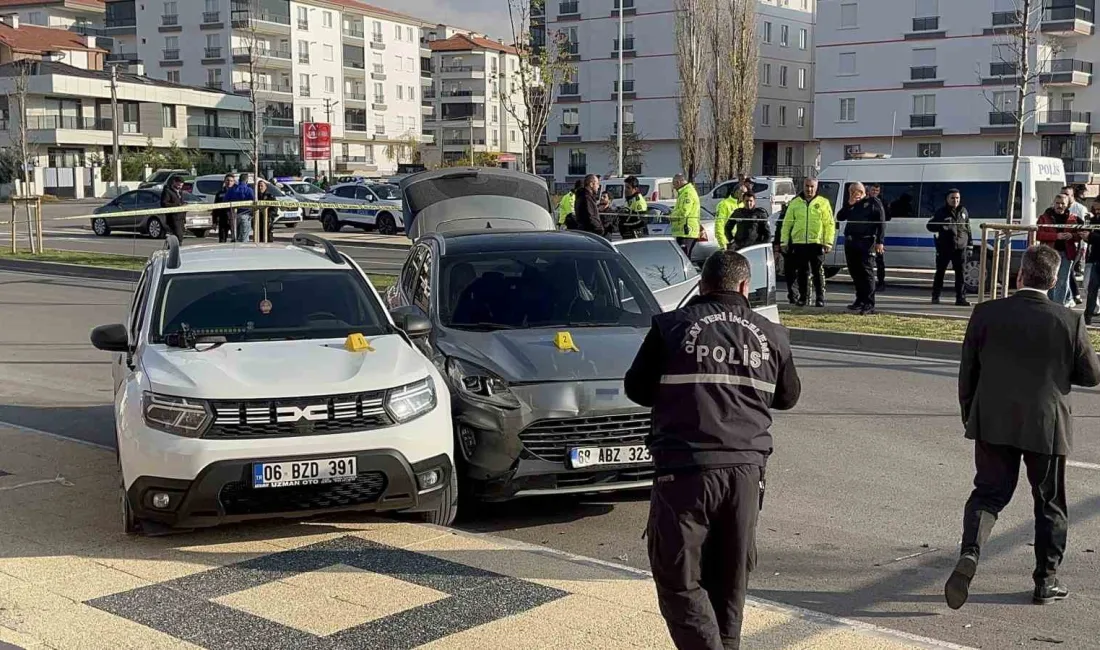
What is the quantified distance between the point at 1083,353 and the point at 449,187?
1012 cm

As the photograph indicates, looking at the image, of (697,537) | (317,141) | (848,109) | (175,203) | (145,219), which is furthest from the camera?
(848,109)

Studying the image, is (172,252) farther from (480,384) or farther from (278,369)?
(480,384)

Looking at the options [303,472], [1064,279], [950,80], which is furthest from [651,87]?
[303,472]

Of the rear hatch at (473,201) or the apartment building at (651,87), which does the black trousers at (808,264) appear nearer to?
the rear hatch at (473,201)

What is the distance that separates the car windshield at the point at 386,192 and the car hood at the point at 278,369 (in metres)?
32.8

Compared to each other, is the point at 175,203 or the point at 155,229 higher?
the point at 175,203

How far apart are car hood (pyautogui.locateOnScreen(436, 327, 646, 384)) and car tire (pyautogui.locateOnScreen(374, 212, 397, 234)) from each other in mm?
29484

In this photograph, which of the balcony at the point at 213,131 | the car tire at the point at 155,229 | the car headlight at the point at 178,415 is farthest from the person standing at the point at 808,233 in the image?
the balcony at the point at 213,131

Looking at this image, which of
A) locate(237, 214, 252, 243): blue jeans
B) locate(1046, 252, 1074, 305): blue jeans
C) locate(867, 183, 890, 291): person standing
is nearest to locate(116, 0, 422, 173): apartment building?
locate(237, 214, 252, 243): blue jeans

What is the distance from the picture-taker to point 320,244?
882cm

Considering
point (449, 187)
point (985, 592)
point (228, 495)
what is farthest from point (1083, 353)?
point (449, 187)

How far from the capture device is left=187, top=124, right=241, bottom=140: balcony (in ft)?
286

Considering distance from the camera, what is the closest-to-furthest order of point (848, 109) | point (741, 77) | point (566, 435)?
point (566, 435) → point (741, 77) → point (848, 109)

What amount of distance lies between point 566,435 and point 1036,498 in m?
2.49
